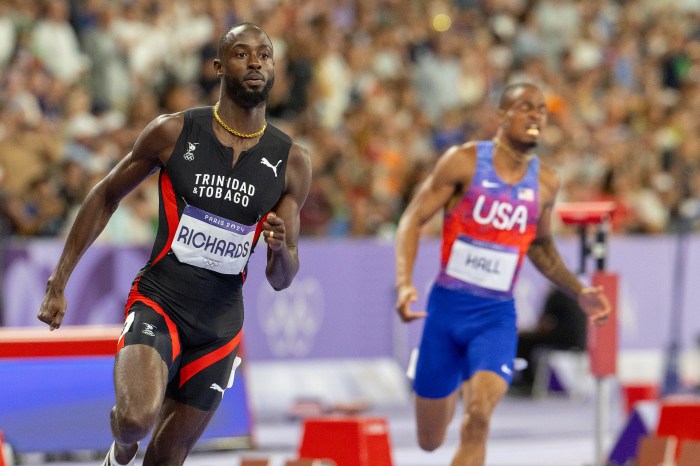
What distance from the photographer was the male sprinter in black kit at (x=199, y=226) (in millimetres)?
6586

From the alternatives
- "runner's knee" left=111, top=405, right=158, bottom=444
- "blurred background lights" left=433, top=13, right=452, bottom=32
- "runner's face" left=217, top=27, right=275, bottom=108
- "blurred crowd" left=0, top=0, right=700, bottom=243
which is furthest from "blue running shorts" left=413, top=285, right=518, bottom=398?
"blurred background lights" left=433, top=13, right=452, bottom=32

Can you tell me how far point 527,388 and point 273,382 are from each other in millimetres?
3549

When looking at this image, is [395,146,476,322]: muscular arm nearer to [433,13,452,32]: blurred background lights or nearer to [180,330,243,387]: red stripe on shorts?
[180,330,243,387]: red stripe on shorts

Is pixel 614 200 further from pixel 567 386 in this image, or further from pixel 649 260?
pixel 567 386

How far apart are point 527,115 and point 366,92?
9.21 meters

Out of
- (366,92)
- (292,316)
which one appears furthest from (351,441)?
(366,92)

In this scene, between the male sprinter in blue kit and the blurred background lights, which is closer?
the male sprinter in blue kit

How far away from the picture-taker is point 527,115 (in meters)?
8.59

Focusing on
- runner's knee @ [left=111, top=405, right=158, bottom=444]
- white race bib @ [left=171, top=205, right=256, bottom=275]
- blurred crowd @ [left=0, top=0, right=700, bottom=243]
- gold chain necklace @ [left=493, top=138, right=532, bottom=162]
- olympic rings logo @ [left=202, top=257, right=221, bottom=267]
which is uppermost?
blurred crowd @ [left=0, top=0, right=700, bottom=243]

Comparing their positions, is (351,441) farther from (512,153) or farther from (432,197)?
(512,153)

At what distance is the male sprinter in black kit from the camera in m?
6.59

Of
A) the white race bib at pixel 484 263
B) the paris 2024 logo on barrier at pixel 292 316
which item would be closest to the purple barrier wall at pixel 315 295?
the paris 2024 logo on barrier at pixel 292 316

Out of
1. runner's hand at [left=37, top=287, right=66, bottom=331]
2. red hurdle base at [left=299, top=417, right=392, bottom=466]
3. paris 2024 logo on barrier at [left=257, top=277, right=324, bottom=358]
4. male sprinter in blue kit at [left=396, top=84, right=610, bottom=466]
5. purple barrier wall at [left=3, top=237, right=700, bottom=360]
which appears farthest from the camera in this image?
paris 2024 logo on barrier at [left=257, top=277, right=324, bottom=358]

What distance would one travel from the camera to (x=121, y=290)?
44.7 feet
